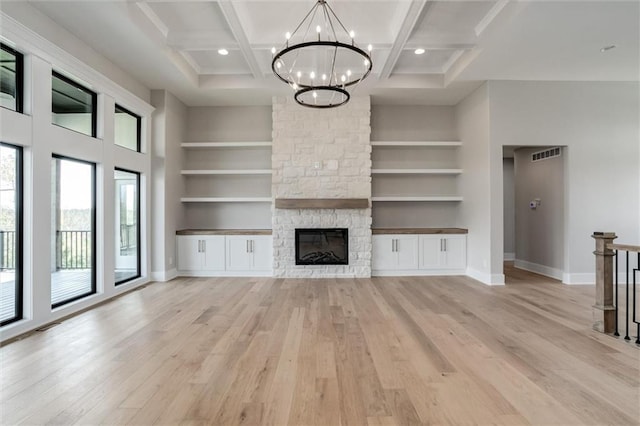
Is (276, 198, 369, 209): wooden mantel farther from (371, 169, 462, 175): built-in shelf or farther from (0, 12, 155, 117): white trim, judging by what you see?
(0, 12, 155, 117): white trim

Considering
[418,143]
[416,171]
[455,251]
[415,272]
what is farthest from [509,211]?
[415,272]

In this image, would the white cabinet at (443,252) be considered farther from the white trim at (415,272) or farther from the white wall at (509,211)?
the white wall at (509,211)

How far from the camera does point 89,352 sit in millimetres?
2701

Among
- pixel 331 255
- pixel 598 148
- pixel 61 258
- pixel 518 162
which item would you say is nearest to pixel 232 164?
pixel 331 255

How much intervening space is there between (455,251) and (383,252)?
1.36 metres

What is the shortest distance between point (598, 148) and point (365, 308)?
15.9 feet

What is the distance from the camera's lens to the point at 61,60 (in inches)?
141

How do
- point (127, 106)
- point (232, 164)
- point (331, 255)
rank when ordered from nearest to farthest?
point (127, 106) → point (331, 255) → point (232, 164)

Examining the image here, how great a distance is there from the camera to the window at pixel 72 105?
3695mm

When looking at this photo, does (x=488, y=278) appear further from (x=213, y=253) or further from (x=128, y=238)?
(x=128, y=238)

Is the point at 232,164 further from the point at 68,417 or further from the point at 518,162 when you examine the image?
the point at 518,162

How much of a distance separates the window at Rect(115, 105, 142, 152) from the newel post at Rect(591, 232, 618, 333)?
6293mm

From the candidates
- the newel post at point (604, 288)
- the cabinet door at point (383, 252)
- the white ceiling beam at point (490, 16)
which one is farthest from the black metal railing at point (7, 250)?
the newel post at point (604, 288)

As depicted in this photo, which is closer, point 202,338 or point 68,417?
point 68,417
